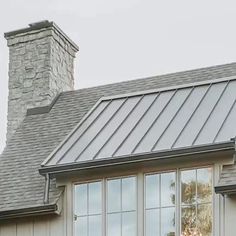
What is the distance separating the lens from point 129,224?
586 inches

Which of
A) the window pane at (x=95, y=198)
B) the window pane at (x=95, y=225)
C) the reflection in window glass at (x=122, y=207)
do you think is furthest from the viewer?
the window pane at (x=95, y=198)

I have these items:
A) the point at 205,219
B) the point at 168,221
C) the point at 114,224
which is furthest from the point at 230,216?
the point at 114,224

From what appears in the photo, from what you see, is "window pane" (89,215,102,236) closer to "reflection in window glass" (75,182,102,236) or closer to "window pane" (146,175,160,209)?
"reflection in window glass" (75,182,102,236)

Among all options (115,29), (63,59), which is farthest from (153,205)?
(115,29)

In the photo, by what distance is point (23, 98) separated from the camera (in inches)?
759

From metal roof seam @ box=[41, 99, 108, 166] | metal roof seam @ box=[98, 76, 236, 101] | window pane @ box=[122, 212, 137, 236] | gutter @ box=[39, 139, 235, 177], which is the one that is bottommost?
window pane @ box=[122, 212, 137, 236]

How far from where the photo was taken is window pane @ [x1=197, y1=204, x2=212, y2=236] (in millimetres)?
14328

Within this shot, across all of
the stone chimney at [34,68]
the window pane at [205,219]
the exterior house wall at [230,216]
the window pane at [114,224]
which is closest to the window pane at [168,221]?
the window pane at [205,219]

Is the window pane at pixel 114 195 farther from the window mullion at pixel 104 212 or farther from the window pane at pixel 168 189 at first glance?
the window pane at pixel 168 189

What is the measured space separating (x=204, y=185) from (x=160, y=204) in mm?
776

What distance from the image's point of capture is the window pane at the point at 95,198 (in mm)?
15195

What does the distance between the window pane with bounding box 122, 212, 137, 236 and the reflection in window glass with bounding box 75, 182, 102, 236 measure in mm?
409

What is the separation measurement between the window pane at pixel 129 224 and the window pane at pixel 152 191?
32cm

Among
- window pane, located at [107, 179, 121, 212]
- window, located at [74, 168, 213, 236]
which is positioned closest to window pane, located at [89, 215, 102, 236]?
window, located at [74, 168, 213, 236]
